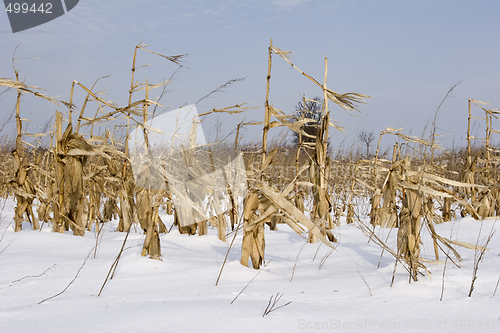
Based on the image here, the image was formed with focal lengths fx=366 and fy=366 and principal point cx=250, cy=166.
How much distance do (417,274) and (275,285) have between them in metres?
0.77

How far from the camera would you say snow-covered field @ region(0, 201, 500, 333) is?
4.23 ft

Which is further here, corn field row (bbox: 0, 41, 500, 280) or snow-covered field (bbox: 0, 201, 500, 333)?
corn field row (bbox: 0, 41, 500, 280)

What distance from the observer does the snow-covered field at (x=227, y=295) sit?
4.23 ft

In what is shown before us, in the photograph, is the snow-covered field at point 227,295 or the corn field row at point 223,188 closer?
the snow-covered field at point 227,295

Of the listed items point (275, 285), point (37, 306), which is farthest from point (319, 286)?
point (37, 306)

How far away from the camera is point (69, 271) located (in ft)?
6.48
